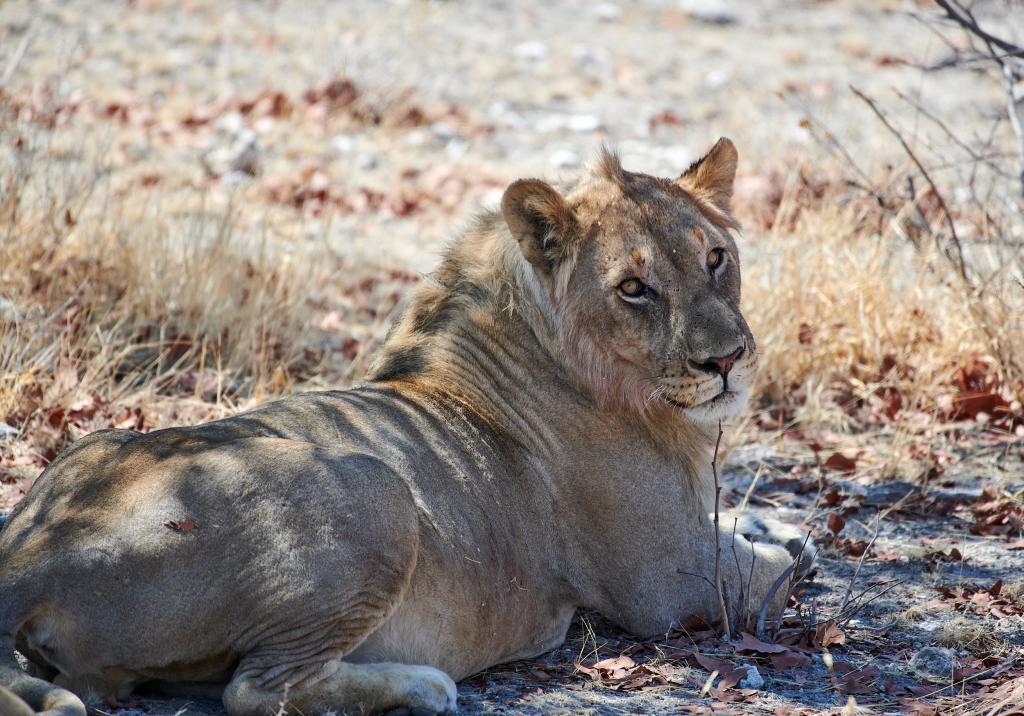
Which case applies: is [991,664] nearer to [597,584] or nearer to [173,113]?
[597,584]

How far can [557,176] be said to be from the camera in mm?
5730

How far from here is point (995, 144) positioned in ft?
36.4

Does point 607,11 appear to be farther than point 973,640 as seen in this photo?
Yes

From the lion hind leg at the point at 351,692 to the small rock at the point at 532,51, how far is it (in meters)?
12.5

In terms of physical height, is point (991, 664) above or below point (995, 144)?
below

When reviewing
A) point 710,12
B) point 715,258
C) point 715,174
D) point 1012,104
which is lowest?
point 715,258

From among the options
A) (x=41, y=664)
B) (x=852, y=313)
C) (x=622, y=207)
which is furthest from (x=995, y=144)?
(x=41, y=664)

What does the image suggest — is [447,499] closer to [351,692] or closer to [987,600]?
[351,692]

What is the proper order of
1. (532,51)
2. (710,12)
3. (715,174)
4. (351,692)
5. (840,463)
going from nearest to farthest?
(351,692), (715,174), (840,463), (532,51), (710,12)

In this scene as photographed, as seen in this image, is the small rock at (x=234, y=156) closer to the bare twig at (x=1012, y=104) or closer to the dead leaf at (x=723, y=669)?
the bare twig at (x=1012, y=104)

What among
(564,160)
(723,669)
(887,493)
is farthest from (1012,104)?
(564,160)

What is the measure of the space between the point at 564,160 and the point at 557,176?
6.39 meters

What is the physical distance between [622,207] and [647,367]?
0.61m

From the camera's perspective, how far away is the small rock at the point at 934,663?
428 centimetres
